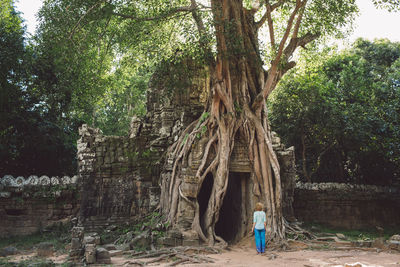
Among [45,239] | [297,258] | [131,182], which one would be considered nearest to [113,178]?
[131,182]

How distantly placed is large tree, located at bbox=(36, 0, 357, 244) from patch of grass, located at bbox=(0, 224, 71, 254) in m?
2.58

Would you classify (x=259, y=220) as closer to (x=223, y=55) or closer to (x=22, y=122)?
(x=223, y=55)

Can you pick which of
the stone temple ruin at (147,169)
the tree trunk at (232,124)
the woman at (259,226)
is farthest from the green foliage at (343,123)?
the woman at (259,226)

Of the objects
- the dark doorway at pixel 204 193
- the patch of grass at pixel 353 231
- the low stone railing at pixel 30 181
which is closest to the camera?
the low stone railing at pixel 30 181

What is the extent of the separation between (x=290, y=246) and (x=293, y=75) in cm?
844

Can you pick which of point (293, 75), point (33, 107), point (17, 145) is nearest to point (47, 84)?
point (33, 107)

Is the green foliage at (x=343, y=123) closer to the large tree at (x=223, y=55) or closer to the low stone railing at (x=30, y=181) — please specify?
the large tree at (x=223, y=55)

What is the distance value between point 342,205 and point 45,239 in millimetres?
9123

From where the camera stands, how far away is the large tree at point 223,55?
8.15 m

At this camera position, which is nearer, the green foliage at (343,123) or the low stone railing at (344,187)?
the low stone railing at (344,187)

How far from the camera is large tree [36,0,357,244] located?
8148 millimetres

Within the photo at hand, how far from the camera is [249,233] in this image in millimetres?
8125

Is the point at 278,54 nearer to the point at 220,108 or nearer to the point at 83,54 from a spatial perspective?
the point at 220,108

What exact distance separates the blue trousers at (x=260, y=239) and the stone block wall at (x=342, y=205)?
4.92 metres
